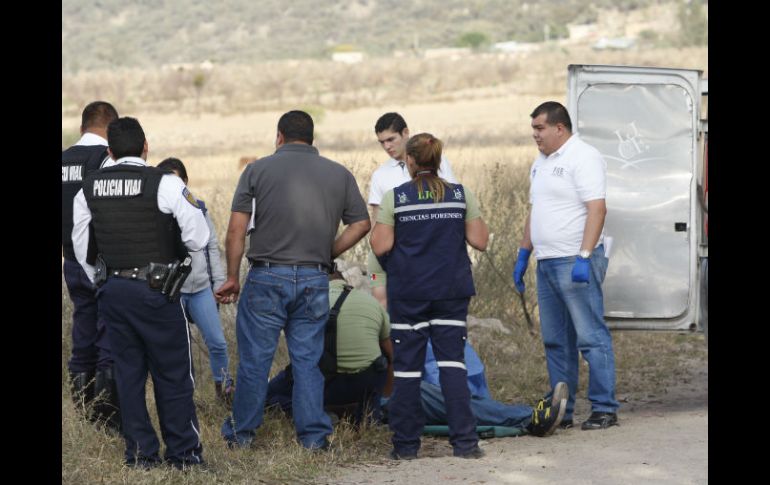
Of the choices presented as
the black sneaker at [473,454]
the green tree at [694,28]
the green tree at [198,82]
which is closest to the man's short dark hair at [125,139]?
the black sneaker at [473,454]

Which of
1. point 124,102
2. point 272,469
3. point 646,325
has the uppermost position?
point 124,102

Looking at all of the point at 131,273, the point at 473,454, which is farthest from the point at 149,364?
the point at 473,454

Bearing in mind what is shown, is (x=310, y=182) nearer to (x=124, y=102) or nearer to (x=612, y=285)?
(x=612, y=285)

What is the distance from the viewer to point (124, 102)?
41969 millimetres

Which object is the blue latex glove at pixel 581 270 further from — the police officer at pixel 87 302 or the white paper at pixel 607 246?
the police officer at pixel 87 302

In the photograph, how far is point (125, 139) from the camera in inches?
224

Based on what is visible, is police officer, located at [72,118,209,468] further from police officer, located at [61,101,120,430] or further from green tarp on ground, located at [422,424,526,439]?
green tarp on ground, located at [422,424,526,439]

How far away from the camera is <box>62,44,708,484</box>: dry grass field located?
6270mm

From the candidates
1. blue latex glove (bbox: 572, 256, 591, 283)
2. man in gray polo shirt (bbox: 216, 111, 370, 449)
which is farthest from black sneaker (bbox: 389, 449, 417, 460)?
blue latex glove (bbox: 572, 256, 591, 283)

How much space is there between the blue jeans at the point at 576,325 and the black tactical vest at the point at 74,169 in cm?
272

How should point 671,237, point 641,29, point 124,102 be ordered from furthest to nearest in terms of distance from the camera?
point 641,29 < point 124,102 < point 671,237

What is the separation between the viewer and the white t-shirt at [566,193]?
6.86 meters
